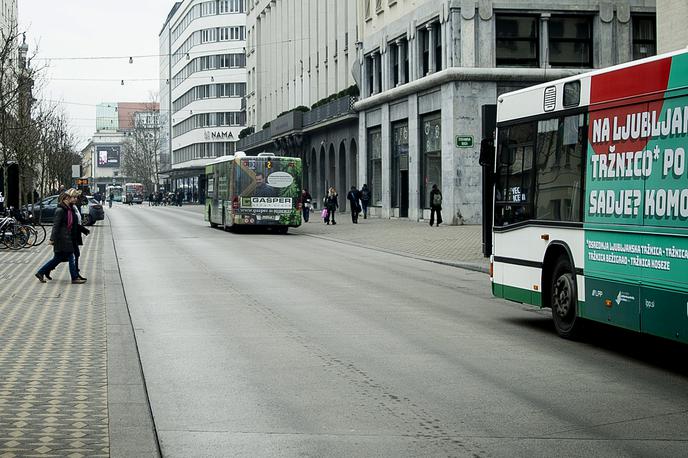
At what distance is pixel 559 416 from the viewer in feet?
25.0

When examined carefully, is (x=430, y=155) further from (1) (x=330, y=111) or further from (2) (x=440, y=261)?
(2) (x=440, y=261)

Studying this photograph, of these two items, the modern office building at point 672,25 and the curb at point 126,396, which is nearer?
the curb at point 126,396

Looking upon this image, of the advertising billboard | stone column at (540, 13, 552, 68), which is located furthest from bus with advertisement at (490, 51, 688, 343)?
the advertising billboard

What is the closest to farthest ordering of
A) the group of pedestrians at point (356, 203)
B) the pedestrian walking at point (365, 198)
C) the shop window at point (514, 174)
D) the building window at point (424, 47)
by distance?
the shop window at point (514, 174) < the group of pedestrians at point (356, 203) < the building window at point (424, 47) < the pedestrian walking at point (365, 198)

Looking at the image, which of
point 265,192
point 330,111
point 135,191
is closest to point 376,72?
point 330,111

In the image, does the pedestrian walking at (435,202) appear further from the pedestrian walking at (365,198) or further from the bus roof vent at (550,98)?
the bus roof vent at (550,98)

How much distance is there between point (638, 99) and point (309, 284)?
956cm

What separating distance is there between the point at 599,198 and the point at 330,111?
4997 cm

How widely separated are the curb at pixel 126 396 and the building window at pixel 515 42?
29.7 m

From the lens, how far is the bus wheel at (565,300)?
11.4 m

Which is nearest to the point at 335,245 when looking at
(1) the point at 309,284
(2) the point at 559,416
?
(1) the point at 309,284

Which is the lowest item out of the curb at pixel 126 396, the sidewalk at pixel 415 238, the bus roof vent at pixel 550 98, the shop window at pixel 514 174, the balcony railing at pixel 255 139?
the sidewalk at pixel 415 238

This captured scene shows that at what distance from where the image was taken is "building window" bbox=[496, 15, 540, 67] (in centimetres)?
4181

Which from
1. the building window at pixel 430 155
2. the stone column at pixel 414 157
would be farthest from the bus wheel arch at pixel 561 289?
the stone column at pixel 414 157
